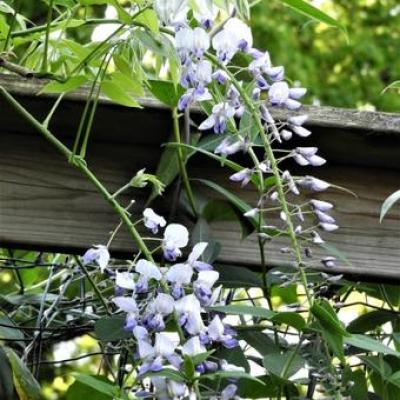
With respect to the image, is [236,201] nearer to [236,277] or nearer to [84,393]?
[236,277]

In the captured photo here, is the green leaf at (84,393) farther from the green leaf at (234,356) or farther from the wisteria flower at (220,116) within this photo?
the wisteria flower at (220,116)

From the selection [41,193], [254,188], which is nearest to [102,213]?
[41,193]

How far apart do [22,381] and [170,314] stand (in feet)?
0.92

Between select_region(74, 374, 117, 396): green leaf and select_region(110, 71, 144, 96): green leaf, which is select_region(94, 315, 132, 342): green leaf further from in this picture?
select_region(110, 71, 144, 96): green leaf

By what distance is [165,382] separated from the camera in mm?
963

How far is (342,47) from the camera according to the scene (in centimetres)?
732

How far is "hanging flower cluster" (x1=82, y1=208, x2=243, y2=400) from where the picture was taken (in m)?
0.97

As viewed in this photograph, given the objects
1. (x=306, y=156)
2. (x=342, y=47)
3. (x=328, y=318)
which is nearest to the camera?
(x=328, y=318)

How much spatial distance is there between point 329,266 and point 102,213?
9.9 inches

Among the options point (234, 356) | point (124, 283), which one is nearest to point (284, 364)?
point (234, 356)

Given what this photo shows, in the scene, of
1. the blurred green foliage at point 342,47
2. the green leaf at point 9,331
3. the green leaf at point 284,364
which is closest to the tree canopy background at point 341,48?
the blurred green foliage at point 342,47

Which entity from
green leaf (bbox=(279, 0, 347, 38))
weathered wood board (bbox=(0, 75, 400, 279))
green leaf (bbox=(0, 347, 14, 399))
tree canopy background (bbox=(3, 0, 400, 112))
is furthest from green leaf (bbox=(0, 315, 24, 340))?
tree canopy background (bbox=(3, 0, 400, 112))

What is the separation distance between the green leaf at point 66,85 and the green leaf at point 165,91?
0.07m

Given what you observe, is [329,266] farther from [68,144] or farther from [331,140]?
[68,144]
